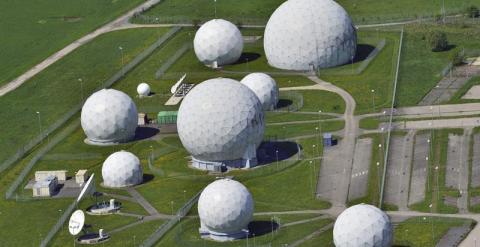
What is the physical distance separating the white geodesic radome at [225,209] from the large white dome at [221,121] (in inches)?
962

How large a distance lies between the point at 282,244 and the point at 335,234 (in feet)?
27.3

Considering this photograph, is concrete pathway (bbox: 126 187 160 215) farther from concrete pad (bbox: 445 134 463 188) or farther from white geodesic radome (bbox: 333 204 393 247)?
concrete pad (bbox: 445 134 463 188)

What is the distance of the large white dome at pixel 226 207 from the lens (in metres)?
170

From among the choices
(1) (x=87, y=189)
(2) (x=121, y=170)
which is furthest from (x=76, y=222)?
(2) (x=121, y=170)

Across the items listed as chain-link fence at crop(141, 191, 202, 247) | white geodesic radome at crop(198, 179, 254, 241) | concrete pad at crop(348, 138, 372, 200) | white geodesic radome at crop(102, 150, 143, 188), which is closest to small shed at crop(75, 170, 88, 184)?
white geodesic radome at crop(102, 150, 143, 188)

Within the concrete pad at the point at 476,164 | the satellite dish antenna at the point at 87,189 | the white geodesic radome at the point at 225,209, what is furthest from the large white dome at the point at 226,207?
the concrete pad at the point at 476,164

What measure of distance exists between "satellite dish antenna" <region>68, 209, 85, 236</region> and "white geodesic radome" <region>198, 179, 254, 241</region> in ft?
48.1

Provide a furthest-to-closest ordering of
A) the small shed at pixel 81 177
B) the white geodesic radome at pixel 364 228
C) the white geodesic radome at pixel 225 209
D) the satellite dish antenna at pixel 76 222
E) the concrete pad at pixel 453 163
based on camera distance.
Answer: the small shed at pixel 81 177 < the concrete pad at pixel 453 163 < the satellite dish antenna at pixel 76 222 < the white geodesic radome at pixel 225 209 < the white geodesic radome at pixel 364 228

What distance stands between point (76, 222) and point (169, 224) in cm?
1159

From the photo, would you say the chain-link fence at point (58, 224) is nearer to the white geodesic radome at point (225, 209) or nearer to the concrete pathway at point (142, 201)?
the concrete pathway at point (142, 201)

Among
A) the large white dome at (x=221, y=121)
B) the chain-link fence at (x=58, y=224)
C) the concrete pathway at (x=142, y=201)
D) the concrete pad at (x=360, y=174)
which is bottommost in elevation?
the chain-link fence at (x=58, y=224)

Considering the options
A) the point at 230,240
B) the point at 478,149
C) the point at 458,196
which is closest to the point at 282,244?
the point at 230,240

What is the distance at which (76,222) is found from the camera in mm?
174875

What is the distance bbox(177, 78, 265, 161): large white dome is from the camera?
19588 centimetres
